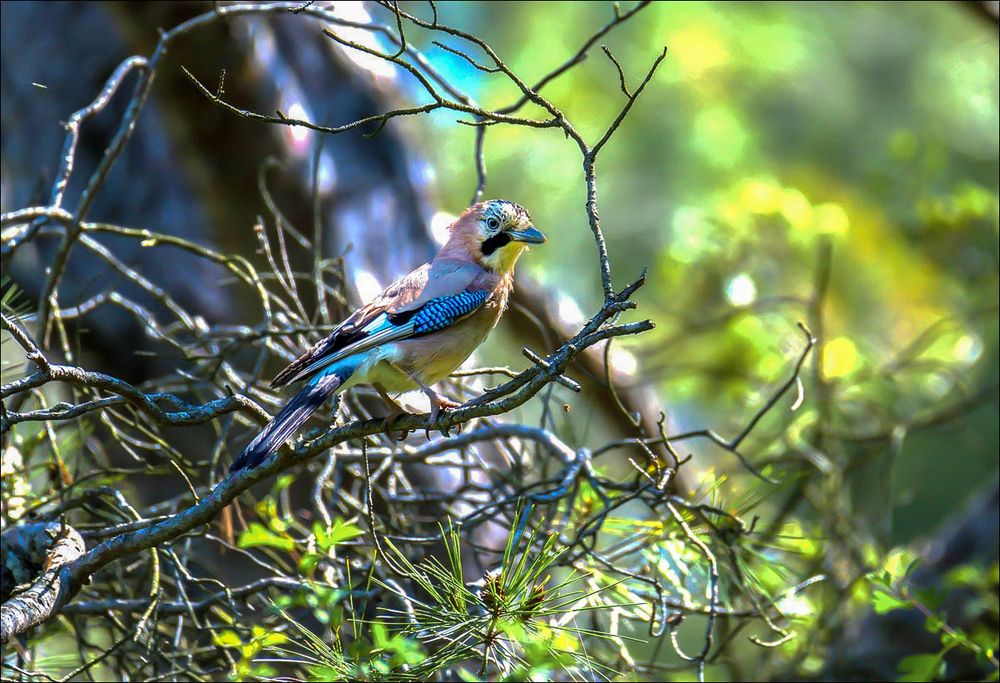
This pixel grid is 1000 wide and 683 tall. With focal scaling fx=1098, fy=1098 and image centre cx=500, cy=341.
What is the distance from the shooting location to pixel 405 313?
15.6 feet

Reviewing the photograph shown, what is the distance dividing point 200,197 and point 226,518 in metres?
2.95

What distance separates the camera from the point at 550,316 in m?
6.90

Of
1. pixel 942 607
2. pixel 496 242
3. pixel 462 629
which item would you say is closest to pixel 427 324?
pixel 496 242

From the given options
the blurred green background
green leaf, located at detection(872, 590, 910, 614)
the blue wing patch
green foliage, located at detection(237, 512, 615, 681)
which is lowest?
green foliage, located at detection(237, 512, 615, 681)

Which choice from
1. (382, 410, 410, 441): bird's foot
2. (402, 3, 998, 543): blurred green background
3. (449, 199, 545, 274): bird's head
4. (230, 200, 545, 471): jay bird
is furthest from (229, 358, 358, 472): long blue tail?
(402, 3, 998, 543): blurred green background

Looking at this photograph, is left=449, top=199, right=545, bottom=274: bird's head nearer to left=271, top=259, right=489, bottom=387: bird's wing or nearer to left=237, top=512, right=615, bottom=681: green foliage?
left=271, top=259, right=489, bottom=387: bird's wing

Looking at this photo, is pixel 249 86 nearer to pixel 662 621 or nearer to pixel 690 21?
pixel 662 621

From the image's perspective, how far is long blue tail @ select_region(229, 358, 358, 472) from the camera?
11.4ft

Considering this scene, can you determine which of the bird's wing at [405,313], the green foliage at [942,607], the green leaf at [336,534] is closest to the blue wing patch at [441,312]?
the bird's wing at [405,313]

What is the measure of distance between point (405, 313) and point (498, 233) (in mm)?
711

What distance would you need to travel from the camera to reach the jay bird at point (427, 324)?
14.1ft

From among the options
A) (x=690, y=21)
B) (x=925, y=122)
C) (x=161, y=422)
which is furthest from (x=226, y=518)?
(x=925, y=122)

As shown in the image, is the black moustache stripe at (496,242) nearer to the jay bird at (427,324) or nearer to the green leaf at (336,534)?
the jay bird at (427,324)

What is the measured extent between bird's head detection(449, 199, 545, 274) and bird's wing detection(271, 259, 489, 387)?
10 centimetres
